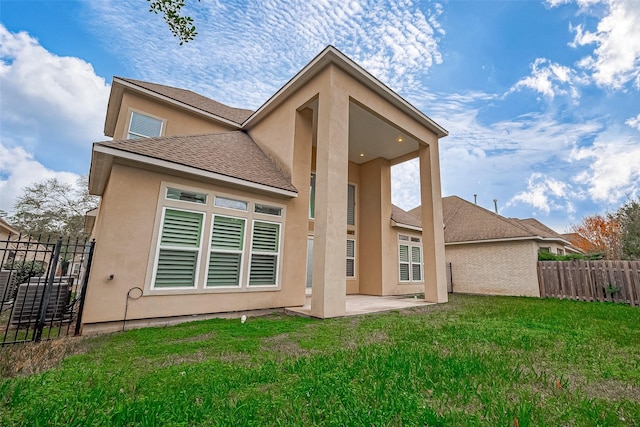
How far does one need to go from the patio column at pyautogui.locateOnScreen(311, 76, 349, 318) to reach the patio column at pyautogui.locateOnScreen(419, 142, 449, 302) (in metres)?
4.72

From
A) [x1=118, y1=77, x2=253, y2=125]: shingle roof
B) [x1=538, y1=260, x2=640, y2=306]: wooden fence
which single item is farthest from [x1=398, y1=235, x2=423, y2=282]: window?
[x1=118, y1=77, x2=253, y2=125]: shingle roof

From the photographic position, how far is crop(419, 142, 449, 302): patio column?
9672 mm

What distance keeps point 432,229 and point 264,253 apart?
6441 millimetres

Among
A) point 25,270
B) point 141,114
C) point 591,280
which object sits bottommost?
point 25,270

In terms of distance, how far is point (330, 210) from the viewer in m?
6.52

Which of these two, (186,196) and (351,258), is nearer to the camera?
(186,196)

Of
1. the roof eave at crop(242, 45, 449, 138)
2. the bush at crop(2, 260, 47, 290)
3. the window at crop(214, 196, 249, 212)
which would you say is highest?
the roof eave at crop(242, 45, 449, 138)

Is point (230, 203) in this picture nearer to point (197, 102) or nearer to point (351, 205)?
point (197, 102)

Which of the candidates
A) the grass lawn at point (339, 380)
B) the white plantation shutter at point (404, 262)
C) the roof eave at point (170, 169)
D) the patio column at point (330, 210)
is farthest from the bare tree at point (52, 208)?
the white plantation shutter at point (404, 262)

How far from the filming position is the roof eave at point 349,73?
7.11m

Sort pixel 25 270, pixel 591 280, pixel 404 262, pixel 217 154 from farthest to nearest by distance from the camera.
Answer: pixel 404 262, pixel 591 280, pixel 25 270, pixel 217 154

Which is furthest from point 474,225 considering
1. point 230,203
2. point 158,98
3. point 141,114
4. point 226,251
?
point 141,114

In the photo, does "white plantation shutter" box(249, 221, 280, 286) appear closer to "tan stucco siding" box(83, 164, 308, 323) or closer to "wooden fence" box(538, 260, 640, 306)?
"tan stucco siding" box(83, 164, 308, 323)

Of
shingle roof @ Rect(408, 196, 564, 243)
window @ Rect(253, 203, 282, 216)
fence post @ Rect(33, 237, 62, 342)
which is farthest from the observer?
shingle roof @ Rect(408, 196, 564, 243)
